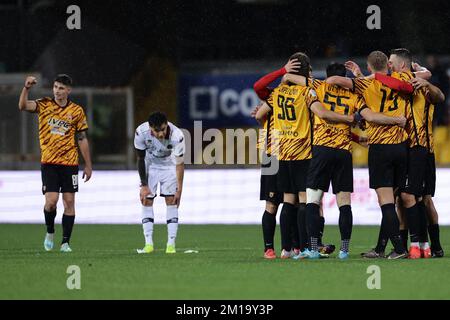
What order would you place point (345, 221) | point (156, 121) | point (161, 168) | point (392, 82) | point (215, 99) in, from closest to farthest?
point (392, 82) → point (345, 221) → point (156, 121) → point (161, 168) → point (215, 99)

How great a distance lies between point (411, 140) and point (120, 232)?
23.5ft

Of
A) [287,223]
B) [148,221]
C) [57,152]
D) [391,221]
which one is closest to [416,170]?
[391,221]

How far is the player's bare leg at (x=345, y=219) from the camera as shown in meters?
11.5

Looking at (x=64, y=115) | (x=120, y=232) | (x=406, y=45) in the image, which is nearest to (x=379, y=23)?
(x=406, y=45)

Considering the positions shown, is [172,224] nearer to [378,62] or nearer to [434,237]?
[434,237]

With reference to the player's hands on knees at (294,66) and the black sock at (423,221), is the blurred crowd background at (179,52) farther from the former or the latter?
the player's hands on knees at (294,66)

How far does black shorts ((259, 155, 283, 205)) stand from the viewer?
11.9 m

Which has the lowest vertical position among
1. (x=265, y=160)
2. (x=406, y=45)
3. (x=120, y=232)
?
(x=120, y=232)

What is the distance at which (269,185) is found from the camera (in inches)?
472

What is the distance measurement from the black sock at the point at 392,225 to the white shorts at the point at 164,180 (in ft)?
9.13

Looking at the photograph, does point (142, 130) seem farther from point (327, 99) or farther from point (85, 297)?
point (85, 297)

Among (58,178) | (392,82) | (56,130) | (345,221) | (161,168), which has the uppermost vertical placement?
(392,82)

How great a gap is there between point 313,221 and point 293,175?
62cm

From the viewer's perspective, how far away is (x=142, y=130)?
1299 centimetres
